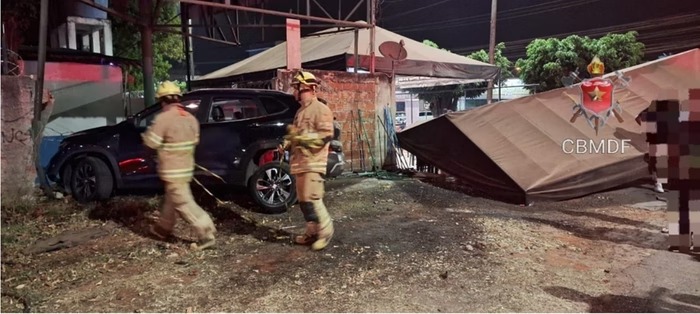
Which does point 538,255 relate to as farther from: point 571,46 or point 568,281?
point 571,46

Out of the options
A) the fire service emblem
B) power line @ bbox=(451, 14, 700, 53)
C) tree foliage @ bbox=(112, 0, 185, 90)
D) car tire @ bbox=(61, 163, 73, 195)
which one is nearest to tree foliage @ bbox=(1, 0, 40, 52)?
tree foliage @ bbox=(112, 0, 185, 90)

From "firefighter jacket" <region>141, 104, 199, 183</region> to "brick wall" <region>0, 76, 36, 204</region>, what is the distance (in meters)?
2.54

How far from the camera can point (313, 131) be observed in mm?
4941

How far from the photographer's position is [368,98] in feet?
34.8

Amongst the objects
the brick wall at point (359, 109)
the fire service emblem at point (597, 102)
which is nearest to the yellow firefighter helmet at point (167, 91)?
the brick wall at point (359, 109)

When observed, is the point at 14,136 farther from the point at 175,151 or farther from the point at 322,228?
the point at 322,228

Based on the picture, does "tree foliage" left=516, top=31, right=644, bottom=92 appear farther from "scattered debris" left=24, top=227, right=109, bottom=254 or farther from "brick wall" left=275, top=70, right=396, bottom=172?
"scattered debris" left=24, top=227, right=109, bottom=254

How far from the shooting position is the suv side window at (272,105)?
22.5ft

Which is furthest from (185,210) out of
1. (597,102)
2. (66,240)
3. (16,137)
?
(597,102)

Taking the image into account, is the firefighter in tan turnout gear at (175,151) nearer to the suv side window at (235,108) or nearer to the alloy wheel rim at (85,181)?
the suv side window at (235,108)

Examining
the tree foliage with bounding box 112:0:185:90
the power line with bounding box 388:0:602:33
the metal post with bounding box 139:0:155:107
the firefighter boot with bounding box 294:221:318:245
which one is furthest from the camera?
the power line with bounding box 388:0:602:33

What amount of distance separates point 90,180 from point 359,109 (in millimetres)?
5413

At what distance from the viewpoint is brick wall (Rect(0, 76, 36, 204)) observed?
610 cm

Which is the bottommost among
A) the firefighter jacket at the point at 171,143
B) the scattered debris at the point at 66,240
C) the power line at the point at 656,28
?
the scattered debris at the point at 66,240
